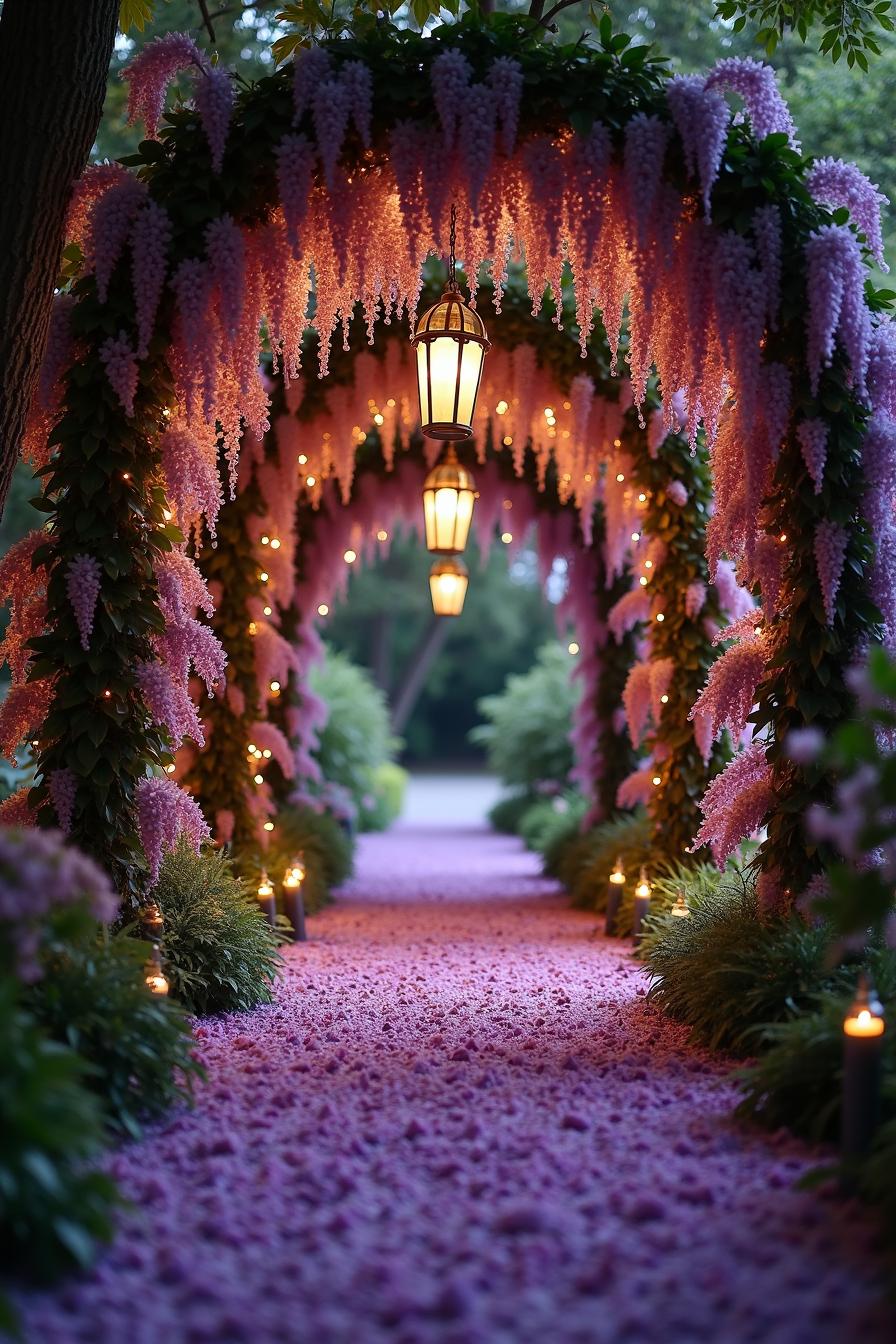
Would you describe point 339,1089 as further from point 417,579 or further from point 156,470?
point 417,579

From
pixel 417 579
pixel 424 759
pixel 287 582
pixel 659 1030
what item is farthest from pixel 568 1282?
pixel 424 759

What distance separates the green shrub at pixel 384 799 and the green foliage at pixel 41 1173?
33.9ft

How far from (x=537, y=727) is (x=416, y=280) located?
9052mm

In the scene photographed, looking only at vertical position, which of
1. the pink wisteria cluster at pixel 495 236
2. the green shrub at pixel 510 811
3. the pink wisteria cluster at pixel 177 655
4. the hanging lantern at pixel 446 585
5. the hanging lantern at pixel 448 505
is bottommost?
the green shrub at pixel 510 811

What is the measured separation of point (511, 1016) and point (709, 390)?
2.55 meters

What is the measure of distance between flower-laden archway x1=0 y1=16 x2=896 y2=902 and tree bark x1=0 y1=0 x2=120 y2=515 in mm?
106

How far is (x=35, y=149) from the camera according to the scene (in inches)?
137

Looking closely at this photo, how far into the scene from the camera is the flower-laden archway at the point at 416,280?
345 centimetres

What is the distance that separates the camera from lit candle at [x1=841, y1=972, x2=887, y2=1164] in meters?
2.33

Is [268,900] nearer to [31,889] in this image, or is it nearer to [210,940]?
[210,940]

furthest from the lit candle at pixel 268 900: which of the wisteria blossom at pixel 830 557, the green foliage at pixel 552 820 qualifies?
the green foliage at pixel 552 820

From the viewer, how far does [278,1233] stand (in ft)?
6.97

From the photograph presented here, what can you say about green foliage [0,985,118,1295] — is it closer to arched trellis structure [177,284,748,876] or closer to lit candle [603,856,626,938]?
arched trellis structure [177,284,748,876]

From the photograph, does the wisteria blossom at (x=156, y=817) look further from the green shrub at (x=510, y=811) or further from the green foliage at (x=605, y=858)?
the green shrub at (x=510, y=811)
